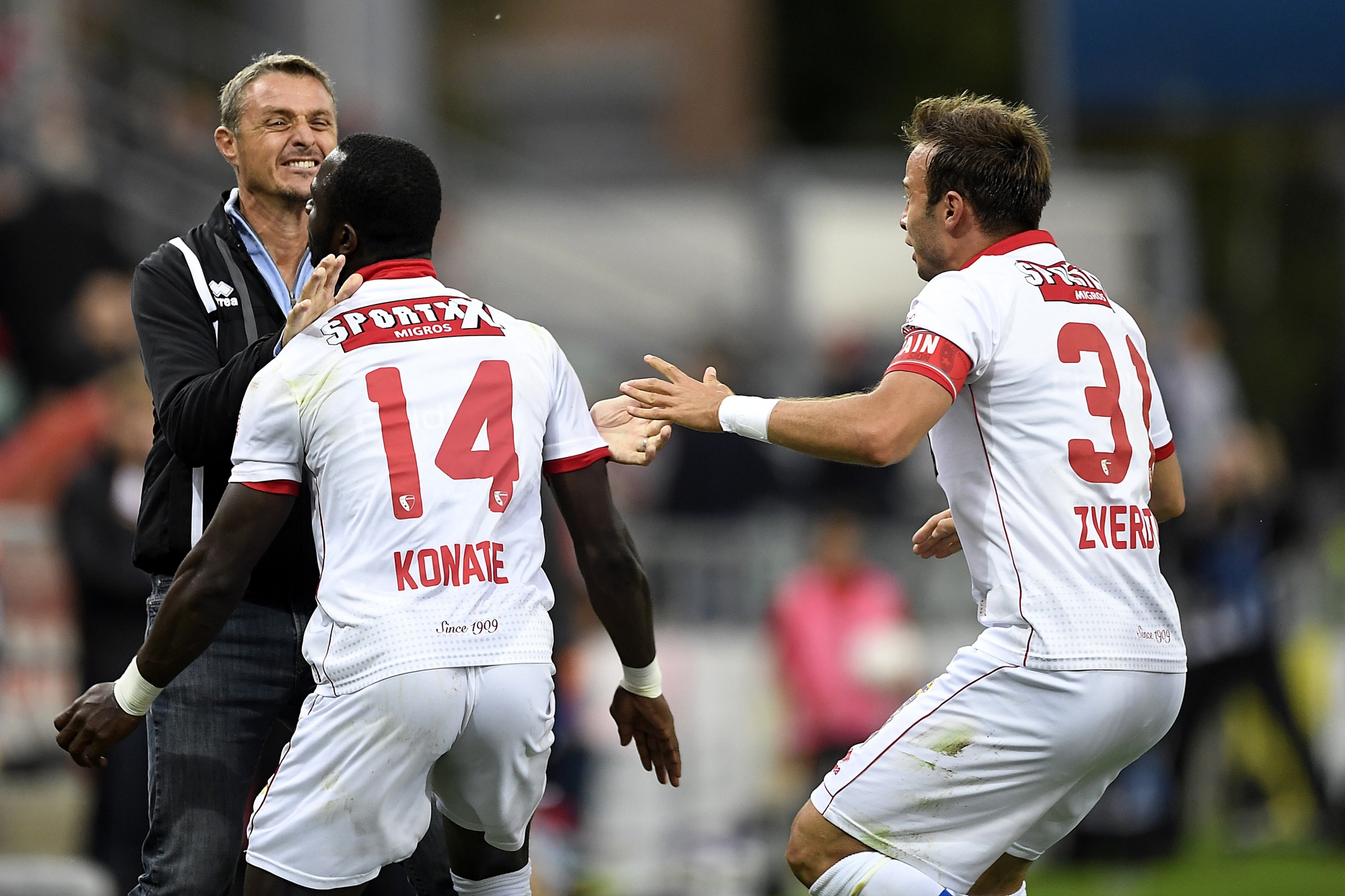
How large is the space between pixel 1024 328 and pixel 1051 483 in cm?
42

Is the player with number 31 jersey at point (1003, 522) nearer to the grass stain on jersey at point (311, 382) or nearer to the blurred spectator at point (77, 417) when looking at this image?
the grass stain on jersey at point (311, 382)

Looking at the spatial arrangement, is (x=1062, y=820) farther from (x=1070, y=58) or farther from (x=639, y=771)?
(x=1070, y=58)

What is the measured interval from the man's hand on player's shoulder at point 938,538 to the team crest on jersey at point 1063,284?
2.71 ft

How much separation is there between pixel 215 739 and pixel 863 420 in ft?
6.41

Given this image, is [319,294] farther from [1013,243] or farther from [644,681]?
[1013,243]

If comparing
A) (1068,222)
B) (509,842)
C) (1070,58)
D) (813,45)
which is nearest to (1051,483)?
(509,842)

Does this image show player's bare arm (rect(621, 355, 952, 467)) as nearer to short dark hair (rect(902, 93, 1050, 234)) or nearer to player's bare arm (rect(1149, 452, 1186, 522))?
short dark hair (rect(902, 93, 1050, 234))

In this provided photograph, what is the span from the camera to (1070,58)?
53.9ft

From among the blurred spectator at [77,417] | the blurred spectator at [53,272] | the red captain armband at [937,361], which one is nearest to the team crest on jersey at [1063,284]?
the red captain armband at [937,361]

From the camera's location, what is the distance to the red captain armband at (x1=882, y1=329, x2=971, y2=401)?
482 cm

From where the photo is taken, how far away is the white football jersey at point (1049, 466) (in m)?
4.89

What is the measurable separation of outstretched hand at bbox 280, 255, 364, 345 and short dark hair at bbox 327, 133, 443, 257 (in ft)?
0.46

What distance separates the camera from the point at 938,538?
5656mm

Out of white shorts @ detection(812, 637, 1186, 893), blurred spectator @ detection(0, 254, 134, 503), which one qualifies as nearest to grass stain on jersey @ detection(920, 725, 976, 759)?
white shorts @ detection(812, 637, 1186, 893)
